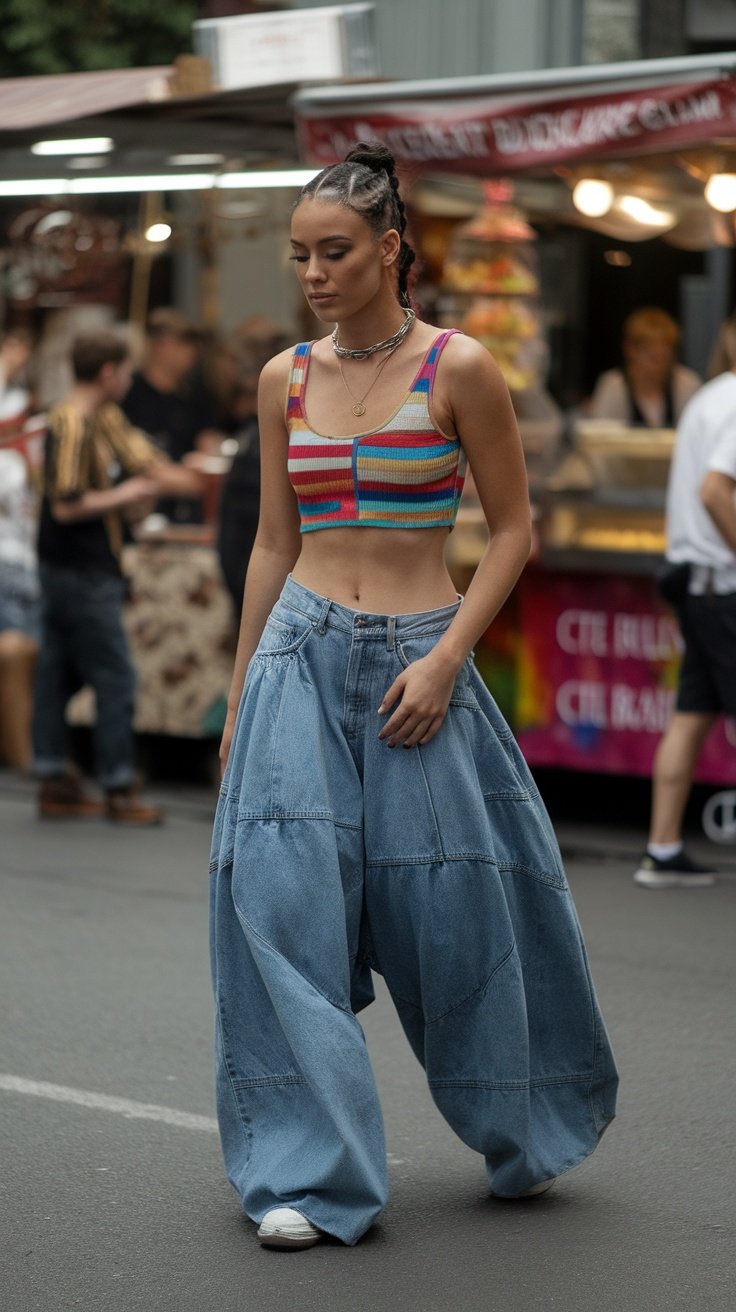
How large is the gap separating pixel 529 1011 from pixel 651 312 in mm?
7009

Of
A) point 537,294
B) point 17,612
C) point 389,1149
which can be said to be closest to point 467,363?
point 389,1149

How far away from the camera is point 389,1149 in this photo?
181 inches

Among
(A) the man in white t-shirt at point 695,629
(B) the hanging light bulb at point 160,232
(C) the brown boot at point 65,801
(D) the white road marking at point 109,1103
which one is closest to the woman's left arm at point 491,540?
(D) the white road marking at point 109,1103

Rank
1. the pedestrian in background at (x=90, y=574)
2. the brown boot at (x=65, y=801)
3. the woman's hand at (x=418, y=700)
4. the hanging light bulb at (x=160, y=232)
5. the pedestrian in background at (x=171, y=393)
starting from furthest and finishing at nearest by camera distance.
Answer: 1. the pedestrian in background at (x=171, y=393)
2. the hanging light bulb at (x=160, y=232)
3. the brown boot at (x=65, y=801)
4. the pedestrian in background at (x=90, y=574)
5. the woman's hand at (x=418, y=700)

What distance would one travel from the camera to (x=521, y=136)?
26.2ft

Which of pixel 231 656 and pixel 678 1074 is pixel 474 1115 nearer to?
pixel 678 1074

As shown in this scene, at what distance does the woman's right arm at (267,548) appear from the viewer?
4.05 m

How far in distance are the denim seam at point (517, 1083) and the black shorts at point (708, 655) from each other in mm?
3419

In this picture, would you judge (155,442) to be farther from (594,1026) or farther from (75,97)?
(594,1026)

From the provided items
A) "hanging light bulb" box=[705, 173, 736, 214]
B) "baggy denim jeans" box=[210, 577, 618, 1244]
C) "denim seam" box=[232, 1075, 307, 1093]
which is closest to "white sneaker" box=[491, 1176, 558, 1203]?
"baggy denim jeans" box=[210, 577, 618, 1244]

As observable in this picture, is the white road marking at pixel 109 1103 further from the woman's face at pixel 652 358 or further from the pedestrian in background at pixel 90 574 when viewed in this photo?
the woman's face at pixel 652 358

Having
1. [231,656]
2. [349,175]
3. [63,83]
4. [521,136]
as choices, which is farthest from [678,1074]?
[63,83]

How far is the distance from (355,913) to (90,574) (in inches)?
198

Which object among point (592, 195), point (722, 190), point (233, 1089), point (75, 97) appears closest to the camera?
point (233, 1089)
